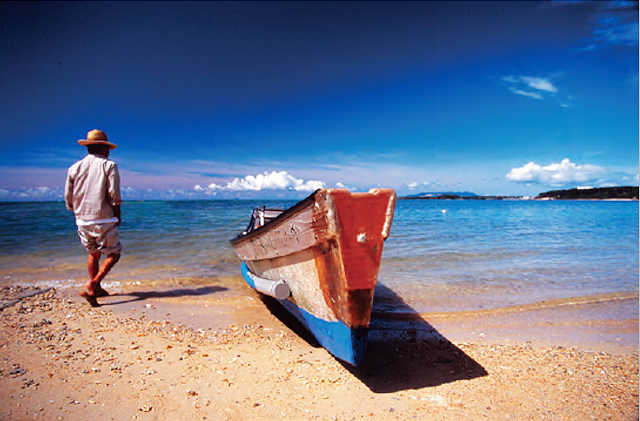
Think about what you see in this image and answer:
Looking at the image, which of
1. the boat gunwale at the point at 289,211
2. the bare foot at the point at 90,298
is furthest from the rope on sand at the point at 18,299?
the boat gunwale at the point at 289,211

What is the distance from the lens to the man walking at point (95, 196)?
423cm

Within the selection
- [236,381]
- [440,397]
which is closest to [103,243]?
[236,381]

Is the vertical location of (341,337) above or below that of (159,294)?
above

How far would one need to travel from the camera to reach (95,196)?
4.24m

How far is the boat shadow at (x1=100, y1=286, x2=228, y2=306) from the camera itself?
4981 millimetres

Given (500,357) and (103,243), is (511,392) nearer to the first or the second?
(500,357)

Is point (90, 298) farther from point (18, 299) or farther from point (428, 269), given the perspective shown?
point (428, 269)

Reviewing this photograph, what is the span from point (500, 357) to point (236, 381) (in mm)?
2855

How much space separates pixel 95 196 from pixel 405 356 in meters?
4.48

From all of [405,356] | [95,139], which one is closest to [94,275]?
[95,139]

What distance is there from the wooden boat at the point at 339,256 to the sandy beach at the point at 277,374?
456 mm

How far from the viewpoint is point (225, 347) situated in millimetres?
3529

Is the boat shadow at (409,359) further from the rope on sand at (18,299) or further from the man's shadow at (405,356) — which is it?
the rope on sand at (18,299)

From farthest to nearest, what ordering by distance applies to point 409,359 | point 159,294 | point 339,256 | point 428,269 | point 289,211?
point 428,269 → point 159,294 → point 409,359 → point 289,211 → point 339,256
